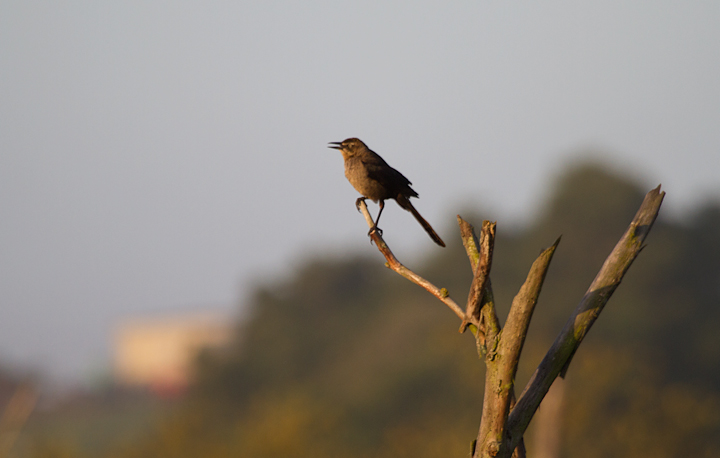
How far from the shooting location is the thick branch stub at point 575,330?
4.95 metres

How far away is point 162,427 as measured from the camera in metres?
57.7

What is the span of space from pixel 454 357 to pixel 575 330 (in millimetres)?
49808

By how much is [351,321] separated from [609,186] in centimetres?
3412

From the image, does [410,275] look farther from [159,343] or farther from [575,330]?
[159,343]

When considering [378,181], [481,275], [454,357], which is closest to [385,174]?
[378,181]

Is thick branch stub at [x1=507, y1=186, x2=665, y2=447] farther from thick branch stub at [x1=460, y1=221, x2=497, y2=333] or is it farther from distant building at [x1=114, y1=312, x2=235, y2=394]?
distant building at [x1=114, y1=312, x2=235, y2=394]

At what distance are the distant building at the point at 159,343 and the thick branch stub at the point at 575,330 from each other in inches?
4937

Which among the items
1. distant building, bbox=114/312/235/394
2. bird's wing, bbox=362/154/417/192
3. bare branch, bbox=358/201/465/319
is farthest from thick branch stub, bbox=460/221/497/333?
distant building, bbox=114/312/235/394

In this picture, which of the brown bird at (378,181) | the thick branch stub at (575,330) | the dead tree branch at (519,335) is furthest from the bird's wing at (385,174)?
the thick branch stub at (575,330)

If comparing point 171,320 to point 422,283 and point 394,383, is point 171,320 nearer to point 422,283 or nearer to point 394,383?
point 394,383

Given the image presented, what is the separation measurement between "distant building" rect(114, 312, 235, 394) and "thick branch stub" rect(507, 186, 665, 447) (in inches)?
4937

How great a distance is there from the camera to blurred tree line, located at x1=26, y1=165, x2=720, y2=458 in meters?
43.8

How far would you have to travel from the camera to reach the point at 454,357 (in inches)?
2117

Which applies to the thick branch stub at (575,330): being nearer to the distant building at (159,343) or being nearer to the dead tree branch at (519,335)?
the dead tree branch at (519,335)
